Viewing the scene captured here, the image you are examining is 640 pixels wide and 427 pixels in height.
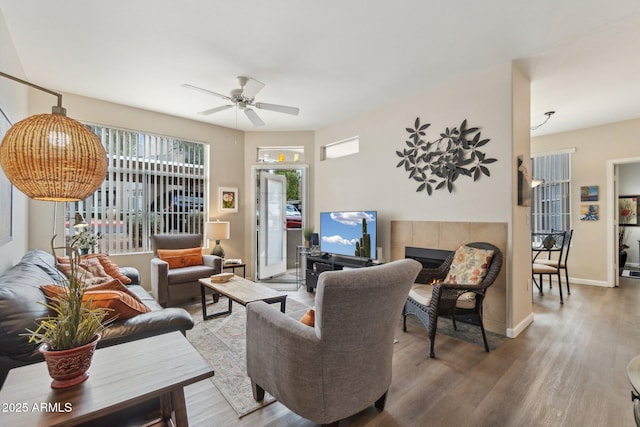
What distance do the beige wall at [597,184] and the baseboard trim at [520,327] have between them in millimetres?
2928

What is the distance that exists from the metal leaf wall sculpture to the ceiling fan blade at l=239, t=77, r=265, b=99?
2.02 m

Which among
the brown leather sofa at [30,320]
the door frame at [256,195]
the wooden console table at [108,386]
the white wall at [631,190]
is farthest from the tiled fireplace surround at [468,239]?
the white wall at [631,190]

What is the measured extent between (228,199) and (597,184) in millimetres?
6590

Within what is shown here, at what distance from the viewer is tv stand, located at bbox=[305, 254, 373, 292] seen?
415cm

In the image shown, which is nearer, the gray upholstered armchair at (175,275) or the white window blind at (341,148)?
the gray upholstered armchair at (175,275)

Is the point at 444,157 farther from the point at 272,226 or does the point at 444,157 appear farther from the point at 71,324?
the point at 71,324

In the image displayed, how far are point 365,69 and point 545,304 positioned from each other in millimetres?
3968

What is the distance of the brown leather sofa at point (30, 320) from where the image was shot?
1362mm

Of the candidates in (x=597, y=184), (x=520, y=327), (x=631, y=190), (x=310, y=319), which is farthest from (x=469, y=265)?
(x=631, y=190)

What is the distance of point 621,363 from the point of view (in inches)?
93.9

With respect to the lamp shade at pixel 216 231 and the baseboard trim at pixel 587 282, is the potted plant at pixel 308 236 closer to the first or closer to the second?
the lamp shade at pixel 216 231

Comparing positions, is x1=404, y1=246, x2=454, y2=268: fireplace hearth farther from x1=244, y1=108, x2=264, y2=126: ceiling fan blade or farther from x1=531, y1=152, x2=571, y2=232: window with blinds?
x1=531, y1=152, x2=571, y2=232: window with blinds

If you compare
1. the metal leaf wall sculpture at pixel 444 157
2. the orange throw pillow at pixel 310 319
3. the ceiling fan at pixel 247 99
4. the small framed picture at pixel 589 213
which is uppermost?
the ceiling fan at pixel 247 99

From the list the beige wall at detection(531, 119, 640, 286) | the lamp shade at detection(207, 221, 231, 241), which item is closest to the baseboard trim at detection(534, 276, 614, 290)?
the beige wall at detection(531, 119, 640, 286)
